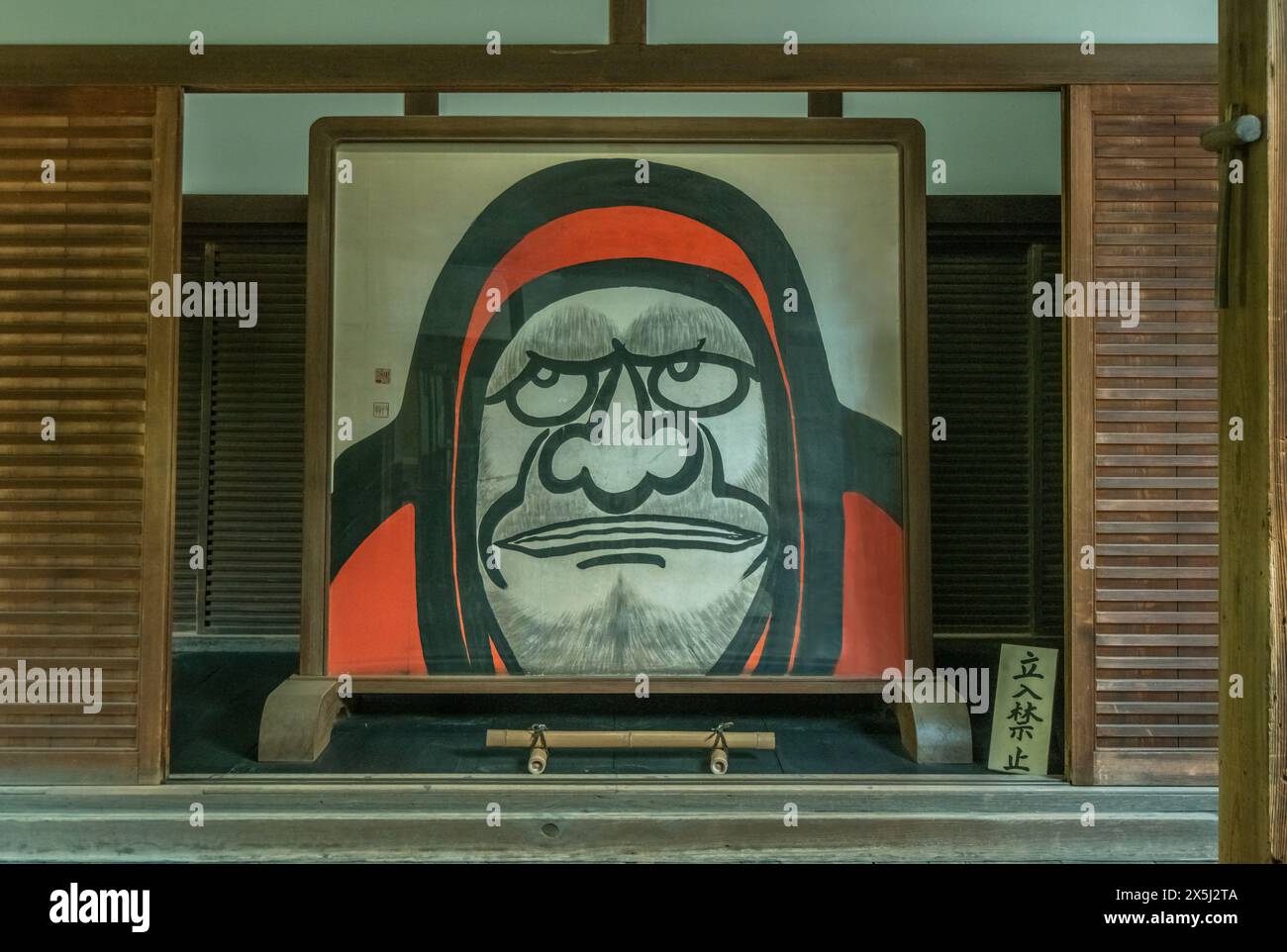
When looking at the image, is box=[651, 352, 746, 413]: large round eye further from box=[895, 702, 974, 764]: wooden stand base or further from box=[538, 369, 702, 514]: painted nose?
box=[895, 702, 974, 764]: wooden stand base

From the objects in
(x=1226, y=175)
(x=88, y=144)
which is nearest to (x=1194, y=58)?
(x=1226, y=175)

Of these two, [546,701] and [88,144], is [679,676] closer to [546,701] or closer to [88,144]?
[546,701]

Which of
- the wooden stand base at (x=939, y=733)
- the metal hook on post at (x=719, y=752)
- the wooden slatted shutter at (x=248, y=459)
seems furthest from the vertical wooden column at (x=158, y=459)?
the wooden stand base at (x=939, y=733)

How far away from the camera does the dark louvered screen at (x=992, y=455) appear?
4605mm

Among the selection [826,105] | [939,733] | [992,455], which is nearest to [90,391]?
[826,105]

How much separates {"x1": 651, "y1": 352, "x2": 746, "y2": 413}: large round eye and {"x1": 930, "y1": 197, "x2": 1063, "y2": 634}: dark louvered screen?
1.92 meters

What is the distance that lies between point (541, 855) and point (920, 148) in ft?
9.07

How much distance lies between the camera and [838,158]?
317cm

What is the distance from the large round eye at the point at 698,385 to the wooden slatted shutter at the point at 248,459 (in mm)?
2500

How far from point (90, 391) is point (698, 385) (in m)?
2.04

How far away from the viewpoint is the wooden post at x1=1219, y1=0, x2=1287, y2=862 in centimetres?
149

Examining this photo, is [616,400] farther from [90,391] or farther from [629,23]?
[90,391]

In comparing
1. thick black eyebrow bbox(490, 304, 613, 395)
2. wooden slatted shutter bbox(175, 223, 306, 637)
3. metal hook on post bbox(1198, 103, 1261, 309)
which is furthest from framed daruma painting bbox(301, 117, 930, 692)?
wooden slatted shutter bbox(175, 223, 306, 637)

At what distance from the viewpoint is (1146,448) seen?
2734 millimetres
